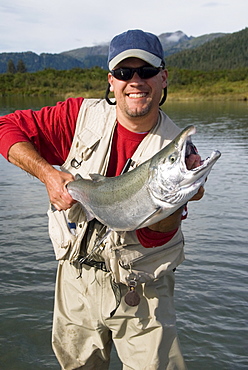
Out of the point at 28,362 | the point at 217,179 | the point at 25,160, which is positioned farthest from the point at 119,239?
the point at 217,179

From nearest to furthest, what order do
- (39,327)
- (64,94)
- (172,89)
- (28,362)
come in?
(28,362) < (39,327) < (172,89) < (64,94)

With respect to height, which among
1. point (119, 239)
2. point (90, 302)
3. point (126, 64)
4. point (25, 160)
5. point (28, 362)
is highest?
point (126, 64)

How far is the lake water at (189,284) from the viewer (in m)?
4.79

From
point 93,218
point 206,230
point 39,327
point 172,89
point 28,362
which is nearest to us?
point 93,218

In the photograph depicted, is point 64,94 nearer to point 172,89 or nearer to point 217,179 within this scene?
point 172,89

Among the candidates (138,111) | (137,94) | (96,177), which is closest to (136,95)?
(137,94)

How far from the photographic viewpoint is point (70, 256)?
3.46 meters

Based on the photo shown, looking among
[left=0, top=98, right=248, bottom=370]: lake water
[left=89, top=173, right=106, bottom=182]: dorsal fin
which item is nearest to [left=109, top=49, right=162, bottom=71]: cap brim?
[left=89, top=173, right=106, bottom=182]: dorsal fin

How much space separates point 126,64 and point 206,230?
5.46 metres

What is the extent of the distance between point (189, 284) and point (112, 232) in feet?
10.6

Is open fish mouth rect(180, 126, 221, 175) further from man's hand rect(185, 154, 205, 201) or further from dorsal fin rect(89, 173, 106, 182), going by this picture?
dorsal fin rect(89, 173, 106, 182)

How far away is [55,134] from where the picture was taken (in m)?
3.67

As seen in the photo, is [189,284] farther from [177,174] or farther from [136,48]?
[177,174]

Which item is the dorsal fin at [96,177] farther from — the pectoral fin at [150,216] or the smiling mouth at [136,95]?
the smiling mouth at [136,95]
